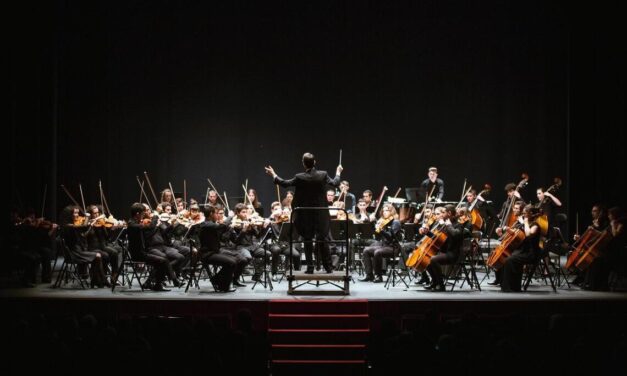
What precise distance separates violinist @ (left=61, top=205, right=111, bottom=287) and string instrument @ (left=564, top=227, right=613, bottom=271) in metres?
7.72

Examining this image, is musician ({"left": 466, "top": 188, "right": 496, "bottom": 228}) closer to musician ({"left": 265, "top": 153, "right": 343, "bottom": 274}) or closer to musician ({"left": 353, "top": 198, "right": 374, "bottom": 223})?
musician ({"left": 353, "top": 198, "right": 374, "bottom": 223})

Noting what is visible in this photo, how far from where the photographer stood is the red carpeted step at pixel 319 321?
8.67 meters

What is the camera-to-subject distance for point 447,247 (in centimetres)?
1038

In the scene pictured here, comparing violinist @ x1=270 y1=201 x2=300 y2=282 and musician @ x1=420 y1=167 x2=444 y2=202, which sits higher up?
musician @ x1=420 y1=167 x2=444 y2=202

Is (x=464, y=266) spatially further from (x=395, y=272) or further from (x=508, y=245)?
(x=395, y=272)

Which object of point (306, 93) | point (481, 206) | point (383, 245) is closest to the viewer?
point (383, 245)

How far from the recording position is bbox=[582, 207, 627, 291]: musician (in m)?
10.2

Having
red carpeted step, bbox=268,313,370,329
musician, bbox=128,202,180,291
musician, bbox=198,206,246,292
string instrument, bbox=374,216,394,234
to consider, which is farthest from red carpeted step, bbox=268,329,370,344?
string instrument, bbox=374,216,394,234

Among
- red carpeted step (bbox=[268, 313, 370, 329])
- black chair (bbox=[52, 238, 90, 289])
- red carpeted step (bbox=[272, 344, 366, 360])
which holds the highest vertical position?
black chair (bbox=[52, 238, 90, 289])

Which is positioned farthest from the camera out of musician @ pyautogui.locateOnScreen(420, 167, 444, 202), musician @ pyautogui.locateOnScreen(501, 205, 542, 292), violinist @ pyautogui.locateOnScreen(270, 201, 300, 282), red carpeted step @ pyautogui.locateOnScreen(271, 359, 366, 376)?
musician @ pyautogui.locateOnScreen(420, 167, 444, 202)

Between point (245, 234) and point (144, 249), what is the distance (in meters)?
1.92

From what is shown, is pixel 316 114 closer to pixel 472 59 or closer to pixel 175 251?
pixel 472 59

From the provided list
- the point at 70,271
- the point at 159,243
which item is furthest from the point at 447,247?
the point at 70,271

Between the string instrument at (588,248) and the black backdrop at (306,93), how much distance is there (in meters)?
5.19
